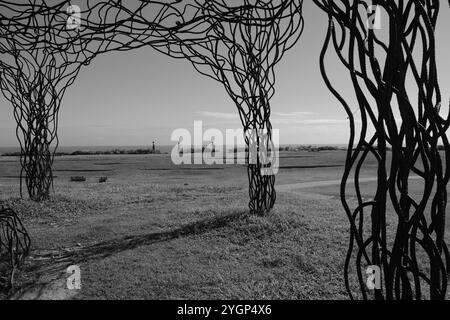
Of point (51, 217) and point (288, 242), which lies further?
point (51, 217)

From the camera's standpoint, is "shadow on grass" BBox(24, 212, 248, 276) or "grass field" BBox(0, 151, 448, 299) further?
"shadow on grass" BBox(24, 212, 248, 276)

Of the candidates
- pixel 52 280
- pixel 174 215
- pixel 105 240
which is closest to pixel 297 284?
pixel 52 280

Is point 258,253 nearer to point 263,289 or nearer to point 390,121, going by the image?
point 263,289

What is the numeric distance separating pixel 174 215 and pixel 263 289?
9.32 feet

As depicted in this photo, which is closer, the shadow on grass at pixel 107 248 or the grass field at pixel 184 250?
the grass field at pixel 184 250

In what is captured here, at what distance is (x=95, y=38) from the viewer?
3.74 metres

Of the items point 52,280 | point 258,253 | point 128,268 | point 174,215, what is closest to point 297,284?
point 258,253

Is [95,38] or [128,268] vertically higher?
[95,38]

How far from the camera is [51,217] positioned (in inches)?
220

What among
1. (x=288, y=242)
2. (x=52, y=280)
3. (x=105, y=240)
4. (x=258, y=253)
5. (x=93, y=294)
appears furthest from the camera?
(x=105, y=240)

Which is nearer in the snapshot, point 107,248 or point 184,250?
point 184,250
